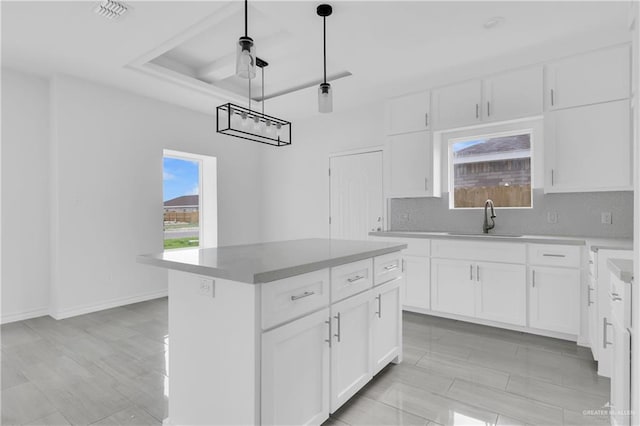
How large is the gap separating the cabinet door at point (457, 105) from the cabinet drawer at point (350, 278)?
2.33 meters

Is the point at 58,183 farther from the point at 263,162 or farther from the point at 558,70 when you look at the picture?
the point at 558,70

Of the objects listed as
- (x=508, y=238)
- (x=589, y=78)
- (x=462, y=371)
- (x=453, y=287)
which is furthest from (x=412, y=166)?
(x=462, y=371)

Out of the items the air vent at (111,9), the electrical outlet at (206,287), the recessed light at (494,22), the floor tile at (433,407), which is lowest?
the floor tile at (433,407)

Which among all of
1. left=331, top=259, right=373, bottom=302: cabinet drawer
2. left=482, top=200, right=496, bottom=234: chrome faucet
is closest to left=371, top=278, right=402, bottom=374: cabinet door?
left=331, top=259, right=373, bottom=302: cabinet drawer

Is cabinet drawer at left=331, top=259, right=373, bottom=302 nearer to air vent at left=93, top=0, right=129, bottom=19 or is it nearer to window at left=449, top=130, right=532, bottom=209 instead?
window at left=449, top=130, right=532, bottom=209

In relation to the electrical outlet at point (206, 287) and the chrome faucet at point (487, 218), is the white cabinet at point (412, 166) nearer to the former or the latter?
the chrome faucet at point (487, 218)

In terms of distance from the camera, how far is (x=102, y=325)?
3441 mm

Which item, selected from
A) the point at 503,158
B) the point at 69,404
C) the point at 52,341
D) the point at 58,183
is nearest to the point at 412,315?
the point at 503,158

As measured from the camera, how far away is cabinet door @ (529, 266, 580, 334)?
2900mm

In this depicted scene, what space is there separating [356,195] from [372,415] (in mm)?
3308

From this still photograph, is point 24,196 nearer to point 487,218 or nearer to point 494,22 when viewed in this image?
point 494,22

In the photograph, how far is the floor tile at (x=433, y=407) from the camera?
1.88m

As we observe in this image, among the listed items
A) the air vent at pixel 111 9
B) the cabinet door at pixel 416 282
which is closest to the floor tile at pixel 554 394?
the cabinet door at pixel 416 282

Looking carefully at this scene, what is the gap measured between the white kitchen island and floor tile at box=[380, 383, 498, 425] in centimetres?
24
